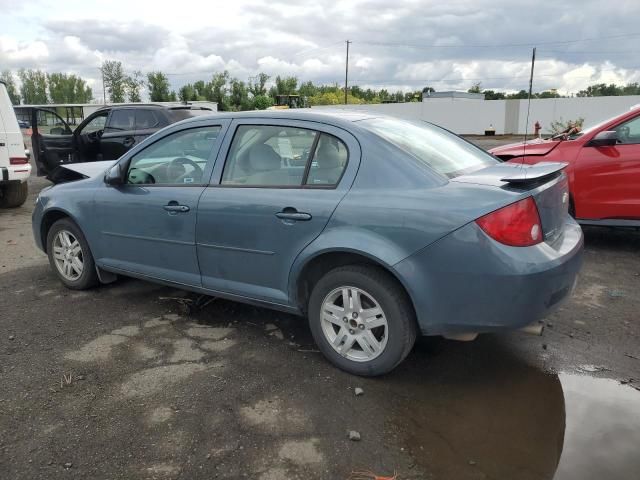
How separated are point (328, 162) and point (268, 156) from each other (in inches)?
19.6

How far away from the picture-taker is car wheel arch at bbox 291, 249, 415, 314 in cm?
311

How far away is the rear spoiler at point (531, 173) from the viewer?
2.98 m

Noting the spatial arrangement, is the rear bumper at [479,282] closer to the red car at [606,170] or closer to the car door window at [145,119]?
the red car at [606,170]

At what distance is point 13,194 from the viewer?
31.4 feet

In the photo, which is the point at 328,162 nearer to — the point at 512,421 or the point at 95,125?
the point at 512,421

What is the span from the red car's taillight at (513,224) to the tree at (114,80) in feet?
248

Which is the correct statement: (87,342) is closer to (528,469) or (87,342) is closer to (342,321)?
(342,321)

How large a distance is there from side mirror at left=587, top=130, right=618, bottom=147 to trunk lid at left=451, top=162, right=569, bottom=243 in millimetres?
2831

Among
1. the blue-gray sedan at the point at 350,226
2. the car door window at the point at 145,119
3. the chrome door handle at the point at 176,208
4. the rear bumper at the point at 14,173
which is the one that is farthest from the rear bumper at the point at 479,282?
the car door window at the point at 145,119

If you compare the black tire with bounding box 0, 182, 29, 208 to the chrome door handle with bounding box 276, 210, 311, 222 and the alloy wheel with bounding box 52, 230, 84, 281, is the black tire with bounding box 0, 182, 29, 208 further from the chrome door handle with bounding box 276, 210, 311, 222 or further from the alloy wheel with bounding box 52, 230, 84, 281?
the chrome door handle with bounding box 276, 210, 311, 222

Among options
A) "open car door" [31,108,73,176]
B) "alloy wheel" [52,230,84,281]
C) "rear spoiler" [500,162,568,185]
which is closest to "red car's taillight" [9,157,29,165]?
"open car door" [31,108,73,176]

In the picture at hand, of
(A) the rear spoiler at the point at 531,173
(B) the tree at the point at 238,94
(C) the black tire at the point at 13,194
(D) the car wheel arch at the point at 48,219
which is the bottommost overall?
(C) the black tire at the point at 13,194

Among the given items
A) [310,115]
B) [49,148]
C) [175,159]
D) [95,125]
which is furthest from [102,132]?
[310,115]

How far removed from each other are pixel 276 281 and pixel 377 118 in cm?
133
